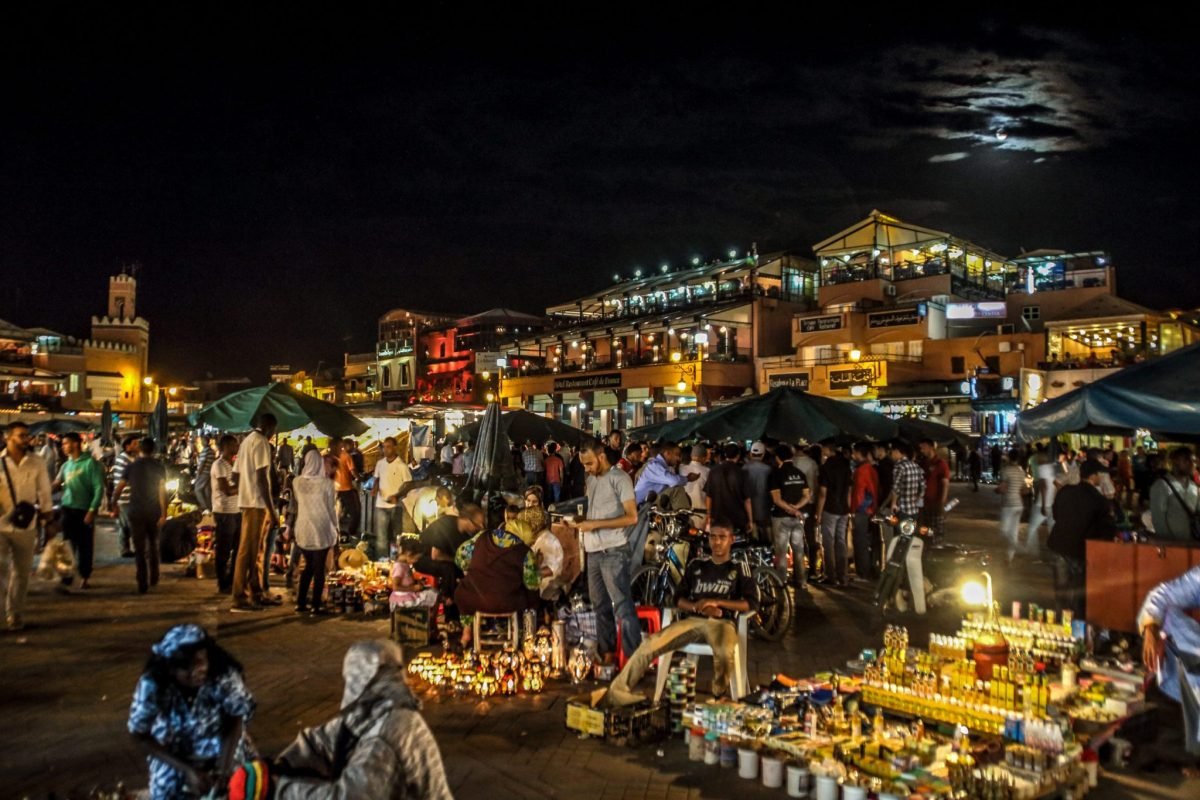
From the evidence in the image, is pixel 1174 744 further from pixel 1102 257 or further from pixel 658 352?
pixel 1102 257

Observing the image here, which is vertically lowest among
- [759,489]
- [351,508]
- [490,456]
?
[351,508]

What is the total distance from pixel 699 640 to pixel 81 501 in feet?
26.6

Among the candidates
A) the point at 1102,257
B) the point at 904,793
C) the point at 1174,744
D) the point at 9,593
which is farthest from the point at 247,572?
the point at 1102,257

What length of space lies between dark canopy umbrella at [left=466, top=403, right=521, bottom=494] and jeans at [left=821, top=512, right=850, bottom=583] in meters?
4.51

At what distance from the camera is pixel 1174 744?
541 centimetres

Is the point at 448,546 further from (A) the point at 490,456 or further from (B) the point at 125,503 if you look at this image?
(B) the point at 125,503

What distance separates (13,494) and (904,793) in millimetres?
8026

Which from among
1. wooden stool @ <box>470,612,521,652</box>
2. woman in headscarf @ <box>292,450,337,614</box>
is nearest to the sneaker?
woman in headscarf @ <box>292,450,337,614</box>

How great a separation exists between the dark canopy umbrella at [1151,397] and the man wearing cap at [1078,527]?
6.16 ft

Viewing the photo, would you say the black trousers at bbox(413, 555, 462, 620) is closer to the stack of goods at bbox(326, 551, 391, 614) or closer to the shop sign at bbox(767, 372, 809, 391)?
the stack of goods at bbox(326, 551, 391, 614)

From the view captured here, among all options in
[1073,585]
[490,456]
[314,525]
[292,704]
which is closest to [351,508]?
[490,456]

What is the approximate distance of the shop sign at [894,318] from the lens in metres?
34.4

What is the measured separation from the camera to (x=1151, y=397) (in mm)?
5691

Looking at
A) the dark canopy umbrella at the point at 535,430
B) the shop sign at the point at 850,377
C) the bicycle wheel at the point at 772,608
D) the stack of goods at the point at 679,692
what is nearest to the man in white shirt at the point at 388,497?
the dark canopy umbrella at the point at 535,430
